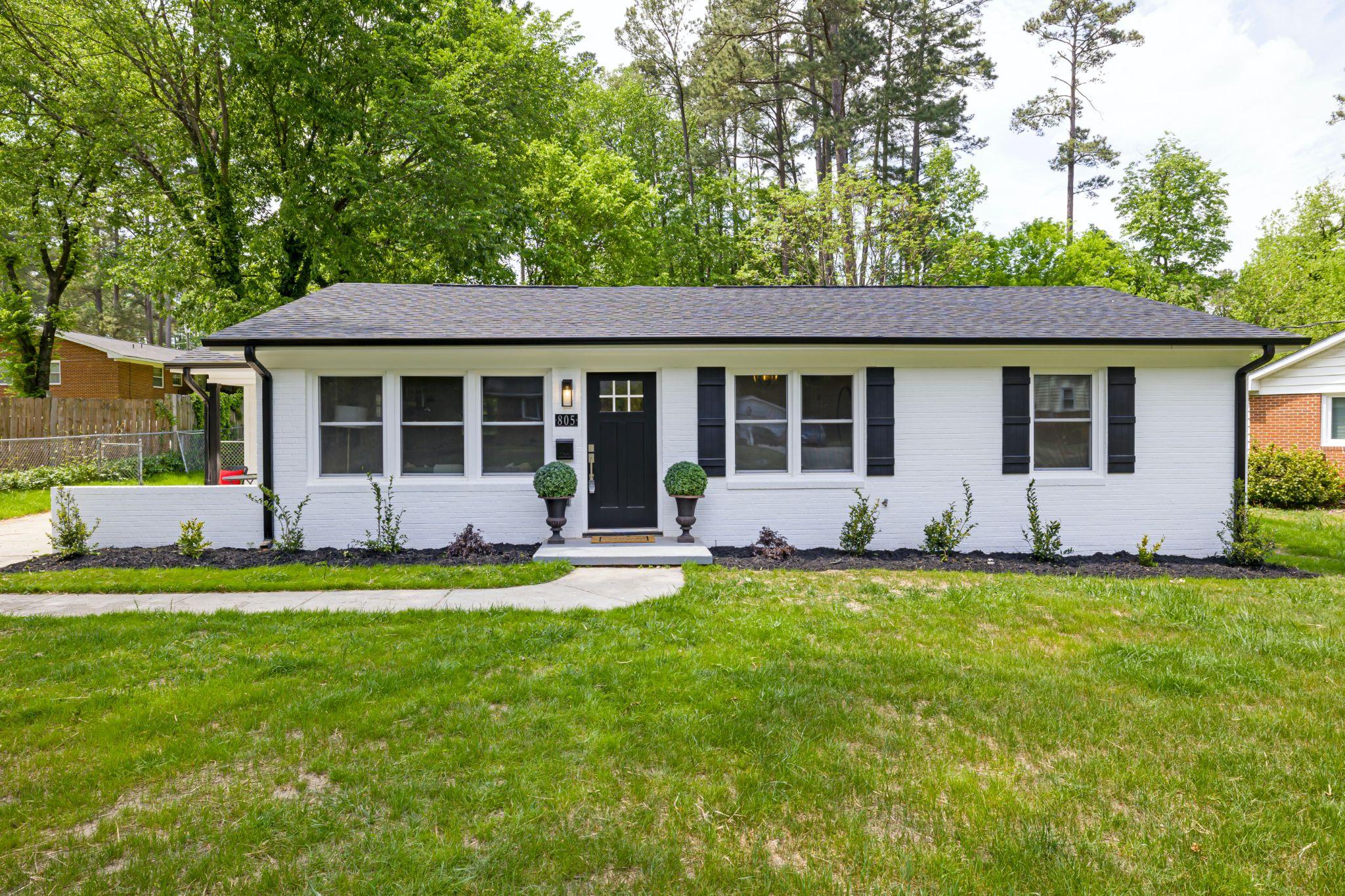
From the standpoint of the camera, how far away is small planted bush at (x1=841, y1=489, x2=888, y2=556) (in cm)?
845

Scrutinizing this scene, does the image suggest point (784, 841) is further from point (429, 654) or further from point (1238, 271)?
point (1238, 271)

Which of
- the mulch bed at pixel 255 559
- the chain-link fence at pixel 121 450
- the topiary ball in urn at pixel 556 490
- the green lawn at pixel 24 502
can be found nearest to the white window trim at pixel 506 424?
the topiary ball in urn at pixel 556 490

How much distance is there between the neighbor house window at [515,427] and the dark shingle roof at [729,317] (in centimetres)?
78

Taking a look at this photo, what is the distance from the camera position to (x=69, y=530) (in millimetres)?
8070

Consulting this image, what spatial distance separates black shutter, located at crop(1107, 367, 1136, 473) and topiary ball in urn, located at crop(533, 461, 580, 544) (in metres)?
7.21

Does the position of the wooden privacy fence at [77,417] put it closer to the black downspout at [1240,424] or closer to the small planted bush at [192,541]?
the small planted bush at [192,541]

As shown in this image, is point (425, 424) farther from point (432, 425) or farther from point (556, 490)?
point (556, 490)

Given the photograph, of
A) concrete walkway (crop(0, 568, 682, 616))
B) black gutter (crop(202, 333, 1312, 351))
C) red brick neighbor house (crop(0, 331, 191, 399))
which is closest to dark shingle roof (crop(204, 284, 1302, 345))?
black gutter (crop(202, 333, 1312, 351))

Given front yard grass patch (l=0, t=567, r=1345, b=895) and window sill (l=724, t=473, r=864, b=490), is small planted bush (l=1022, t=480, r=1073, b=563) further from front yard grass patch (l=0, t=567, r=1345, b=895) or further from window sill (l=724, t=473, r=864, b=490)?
front yard grass patch (l=0, t=567, r=1345, b=895)

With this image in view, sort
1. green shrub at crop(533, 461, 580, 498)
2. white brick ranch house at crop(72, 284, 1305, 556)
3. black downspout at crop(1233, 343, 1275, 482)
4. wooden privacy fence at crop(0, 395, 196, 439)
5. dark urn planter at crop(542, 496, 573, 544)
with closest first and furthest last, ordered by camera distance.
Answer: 1. green shrub at crop(533, 461, 580, 498)
2. dark urn planter at crop(542, 496, 573, 544)
3. white brick ranch house at crop(72, 284, 1305, 556)
4. black downspout at crop(1233, 343, 1275, 482)
5. wooden privacy fence at crop(0, 395, 196, 439)

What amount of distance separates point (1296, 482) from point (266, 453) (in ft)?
60.5

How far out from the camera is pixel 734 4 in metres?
21.5

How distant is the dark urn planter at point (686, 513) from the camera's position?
830cm

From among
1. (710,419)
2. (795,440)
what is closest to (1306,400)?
(795,440)
